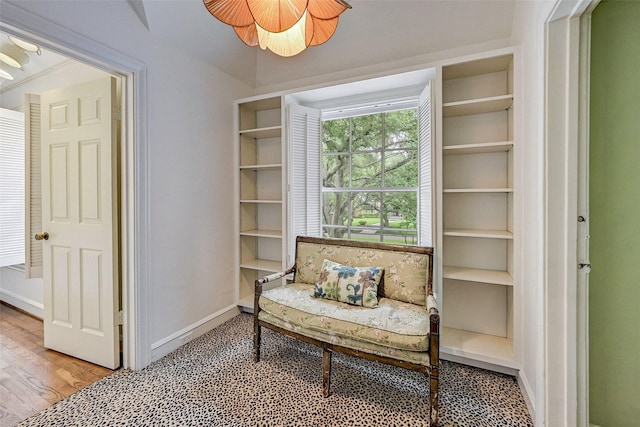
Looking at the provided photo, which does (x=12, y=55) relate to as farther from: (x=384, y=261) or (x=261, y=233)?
(x=384, y=261)

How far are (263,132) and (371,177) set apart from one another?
47.1 inches

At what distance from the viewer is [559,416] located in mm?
1384

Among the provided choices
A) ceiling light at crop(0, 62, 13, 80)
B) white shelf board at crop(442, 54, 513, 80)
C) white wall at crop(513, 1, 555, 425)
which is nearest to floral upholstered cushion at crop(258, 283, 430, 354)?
Answer: white wall at crop(513, 1, 555, 425)

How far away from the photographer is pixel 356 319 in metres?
1.76

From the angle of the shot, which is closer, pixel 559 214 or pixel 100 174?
pixel 559 214

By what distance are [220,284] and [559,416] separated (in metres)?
2.60

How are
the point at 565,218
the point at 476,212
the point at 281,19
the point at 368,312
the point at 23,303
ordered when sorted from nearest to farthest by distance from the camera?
the point at 281,19, the point at 565,218, the point at 368,312, the point at 476,212, the point at 23,303

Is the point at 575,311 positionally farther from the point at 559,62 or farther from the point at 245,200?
the point at 245,200

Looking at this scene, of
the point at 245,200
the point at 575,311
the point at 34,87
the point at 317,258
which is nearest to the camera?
the point at 575,311

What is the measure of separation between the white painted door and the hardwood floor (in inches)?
3.3

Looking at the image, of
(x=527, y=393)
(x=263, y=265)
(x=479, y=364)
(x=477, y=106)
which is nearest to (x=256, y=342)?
(x=263, y=265)

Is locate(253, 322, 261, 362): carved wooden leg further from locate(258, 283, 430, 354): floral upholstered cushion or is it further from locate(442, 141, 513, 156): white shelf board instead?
locate(442, 141, 513, 156): white shelf board

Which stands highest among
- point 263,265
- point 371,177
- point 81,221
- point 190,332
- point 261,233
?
point 371,177

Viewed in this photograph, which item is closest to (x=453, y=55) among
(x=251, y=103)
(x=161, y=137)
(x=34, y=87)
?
(x=251, y=103)
